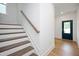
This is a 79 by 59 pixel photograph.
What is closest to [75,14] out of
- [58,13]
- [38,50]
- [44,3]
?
[58,13]

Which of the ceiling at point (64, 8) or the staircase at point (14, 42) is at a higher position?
the ceiling at point (64, 8)

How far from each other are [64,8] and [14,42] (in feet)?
3.77

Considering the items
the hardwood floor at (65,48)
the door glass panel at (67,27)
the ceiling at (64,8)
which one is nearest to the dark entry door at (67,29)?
the door glass panel at (67,27)

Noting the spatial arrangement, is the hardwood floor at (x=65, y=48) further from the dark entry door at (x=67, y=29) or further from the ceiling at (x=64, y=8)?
the ceiling at (x=64, y=8)

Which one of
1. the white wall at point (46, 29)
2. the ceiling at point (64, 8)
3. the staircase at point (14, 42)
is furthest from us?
the white wall at point (46, 29)

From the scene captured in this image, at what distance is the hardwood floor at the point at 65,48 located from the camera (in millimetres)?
1971

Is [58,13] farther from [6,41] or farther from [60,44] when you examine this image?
[6,41]

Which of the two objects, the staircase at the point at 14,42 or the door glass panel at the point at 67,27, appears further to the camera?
the door glass panel at the point at 67,27

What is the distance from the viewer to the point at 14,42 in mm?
1887

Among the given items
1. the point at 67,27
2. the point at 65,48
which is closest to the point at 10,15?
the point at 67,27

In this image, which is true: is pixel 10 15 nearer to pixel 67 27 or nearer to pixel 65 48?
pixel 67 27

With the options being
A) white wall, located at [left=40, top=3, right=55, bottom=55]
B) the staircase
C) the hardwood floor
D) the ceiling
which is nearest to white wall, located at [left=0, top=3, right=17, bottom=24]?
the staircase

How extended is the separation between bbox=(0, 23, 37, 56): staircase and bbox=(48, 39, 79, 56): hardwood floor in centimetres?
43

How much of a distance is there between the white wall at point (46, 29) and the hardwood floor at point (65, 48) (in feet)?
0.34
